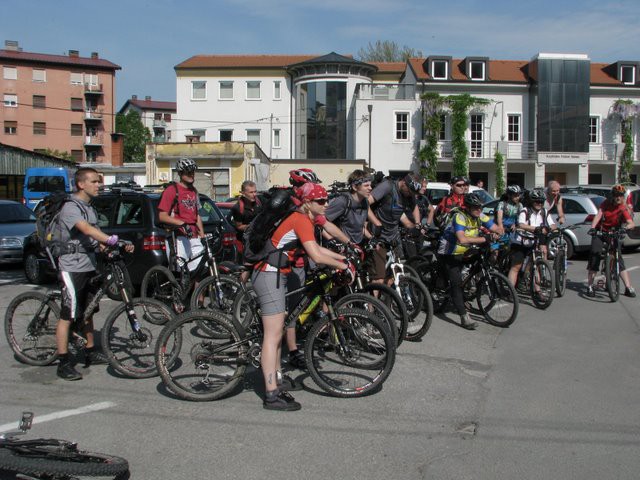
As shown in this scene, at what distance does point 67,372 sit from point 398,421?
2.99m

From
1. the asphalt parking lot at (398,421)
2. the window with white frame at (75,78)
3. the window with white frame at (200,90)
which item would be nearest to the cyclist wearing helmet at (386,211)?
the asphalt parking lot at (398,421)

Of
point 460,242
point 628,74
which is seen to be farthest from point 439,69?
point 460,242

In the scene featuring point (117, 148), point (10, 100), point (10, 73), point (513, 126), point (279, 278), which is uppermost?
point (10, 73)

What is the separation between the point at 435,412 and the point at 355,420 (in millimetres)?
665

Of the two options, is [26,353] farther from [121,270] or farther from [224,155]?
[224,155]

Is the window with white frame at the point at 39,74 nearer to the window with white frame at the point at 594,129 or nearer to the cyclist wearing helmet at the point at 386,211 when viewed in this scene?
the window with white frame at the point at 594,129

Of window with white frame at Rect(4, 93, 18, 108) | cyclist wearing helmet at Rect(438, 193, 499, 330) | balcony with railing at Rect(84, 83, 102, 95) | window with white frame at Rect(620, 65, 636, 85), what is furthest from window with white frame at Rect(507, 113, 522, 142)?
window with white frame at Rect(4, 93, 18, 108)

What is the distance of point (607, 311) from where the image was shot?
8.86 metres

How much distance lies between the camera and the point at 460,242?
7.48 meters

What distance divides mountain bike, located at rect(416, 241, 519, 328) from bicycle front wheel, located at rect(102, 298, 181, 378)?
3.82m

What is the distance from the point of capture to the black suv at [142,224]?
29.4 ft

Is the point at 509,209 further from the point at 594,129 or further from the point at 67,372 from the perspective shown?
the point at 594,129

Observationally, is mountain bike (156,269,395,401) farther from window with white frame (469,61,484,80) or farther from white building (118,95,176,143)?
white building (118,95,176,143)

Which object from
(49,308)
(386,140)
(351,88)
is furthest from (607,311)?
(351,88)
